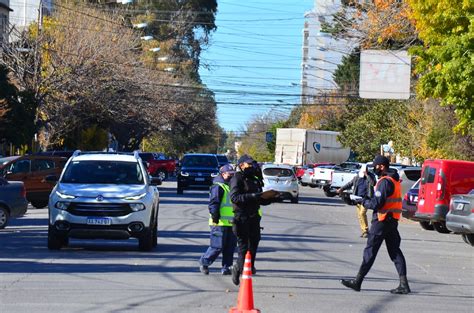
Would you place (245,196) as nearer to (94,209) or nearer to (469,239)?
(94,209)

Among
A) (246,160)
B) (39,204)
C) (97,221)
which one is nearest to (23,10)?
(39,204)

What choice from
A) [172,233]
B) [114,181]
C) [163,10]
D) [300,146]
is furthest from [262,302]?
[163,10]

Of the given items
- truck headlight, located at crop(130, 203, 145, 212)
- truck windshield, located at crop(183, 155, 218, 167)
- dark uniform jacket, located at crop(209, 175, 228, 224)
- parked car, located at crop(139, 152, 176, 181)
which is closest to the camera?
dark uniform jacket, located at crop(209, 175, 228, 224)

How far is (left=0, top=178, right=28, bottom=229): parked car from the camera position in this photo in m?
24.1

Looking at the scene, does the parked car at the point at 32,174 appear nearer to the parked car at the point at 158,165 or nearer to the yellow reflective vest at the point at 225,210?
the yellow reflective vest at the point at 225,210

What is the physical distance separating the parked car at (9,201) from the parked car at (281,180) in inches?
757

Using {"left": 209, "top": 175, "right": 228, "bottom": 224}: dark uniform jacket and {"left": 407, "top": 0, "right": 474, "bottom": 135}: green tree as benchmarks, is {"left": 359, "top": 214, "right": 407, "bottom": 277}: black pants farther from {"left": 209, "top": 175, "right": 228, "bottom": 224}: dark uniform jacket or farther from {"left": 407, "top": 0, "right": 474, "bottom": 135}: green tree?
{"left": 407, "top": 0, "right": 474, "bottom": 135}: green tree

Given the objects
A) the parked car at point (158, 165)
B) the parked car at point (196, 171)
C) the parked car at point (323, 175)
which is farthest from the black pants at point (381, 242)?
the parked car at point (158, 165)

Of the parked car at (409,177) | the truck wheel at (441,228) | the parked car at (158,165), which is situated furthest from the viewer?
the parked car at (158,165)

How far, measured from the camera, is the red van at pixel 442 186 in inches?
1101

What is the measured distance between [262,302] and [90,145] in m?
52.3

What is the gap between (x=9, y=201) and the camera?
24203 mm

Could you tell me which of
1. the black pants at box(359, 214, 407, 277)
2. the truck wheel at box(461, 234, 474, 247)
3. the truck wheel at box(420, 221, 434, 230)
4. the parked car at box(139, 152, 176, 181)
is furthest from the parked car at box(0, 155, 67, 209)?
the parked car at box(139, 152, 176, 181)

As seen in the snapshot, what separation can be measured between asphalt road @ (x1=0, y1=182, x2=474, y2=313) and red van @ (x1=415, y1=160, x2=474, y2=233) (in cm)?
151
